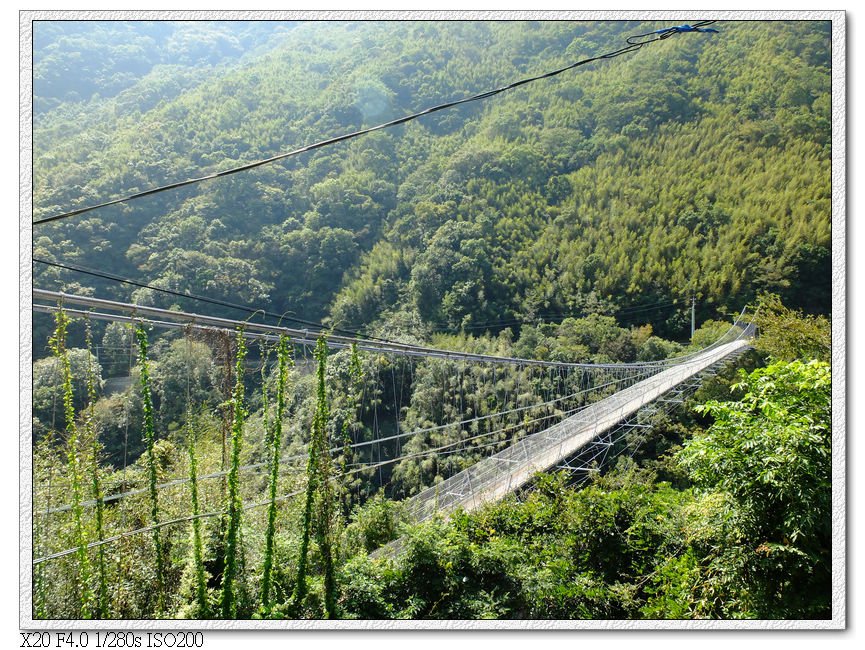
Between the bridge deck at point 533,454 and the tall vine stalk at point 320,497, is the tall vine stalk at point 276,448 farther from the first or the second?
the bridge deck at point 533,454

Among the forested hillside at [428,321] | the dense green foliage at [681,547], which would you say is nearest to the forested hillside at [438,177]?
the forested hillside at [428,321]

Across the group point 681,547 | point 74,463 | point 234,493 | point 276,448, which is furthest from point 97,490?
point 681,547

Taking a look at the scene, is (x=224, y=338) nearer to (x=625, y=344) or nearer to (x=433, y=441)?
(x=433, y=441)

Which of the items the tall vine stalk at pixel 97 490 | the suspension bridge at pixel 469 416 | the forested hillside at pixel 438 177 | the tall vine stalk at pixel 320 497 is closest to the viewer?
the tall vine stalk at pixel 97 490

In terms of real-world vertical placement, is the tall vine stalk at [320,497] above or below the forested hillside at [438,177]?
below

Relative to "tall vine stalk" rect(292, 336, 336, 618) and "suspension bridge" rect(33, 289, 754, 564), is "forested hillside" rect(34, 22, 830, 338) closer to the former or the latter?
"suspension bridge" rect(33, 289, 754, 564)

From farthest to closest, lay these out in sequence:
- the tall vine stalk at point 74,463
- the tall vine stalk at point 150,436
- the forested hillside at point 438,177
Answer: the forested hillside at point 438,177 → the tall vine stalk at point 150,436 → the tall vine stalk at point 74,463
